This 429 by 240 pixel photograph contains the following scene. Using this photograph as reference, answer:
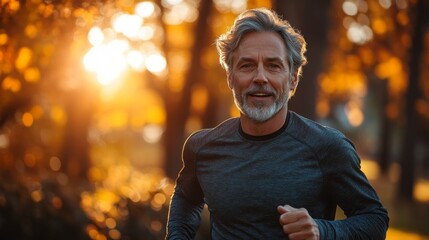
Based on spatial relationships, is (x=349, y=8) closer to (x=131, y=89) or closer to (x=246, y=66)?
(x=131, y=89)

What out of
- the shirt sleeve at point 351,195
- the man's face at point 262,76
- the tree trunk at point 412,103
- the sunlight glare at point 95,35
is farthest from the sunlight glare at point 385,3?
the shirt sleeve at point 351,195

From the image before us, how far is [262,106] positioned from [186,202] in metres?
0.88

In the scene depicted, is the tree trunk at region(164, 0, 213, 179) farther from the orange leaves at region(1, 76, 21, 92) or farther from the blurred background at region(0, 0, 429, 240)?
the orange leaves at region(1, 76, 21, 92)

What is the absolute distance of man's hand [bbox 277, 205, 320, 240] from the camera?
3.12 metres

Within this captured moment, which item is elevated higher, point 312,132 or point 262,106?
point 262,106

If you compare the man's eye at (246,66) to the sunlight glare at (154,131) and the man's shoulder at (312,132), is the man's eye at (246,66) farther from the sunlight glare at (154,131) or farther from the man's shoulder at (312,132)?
the sunlight glare at (154,131)

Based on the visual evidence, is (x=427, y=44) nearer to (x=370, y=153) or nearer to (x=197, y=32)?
(x=197, y=32)

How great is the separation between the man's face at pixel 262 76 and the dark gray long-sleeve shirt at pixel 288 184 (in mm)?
136

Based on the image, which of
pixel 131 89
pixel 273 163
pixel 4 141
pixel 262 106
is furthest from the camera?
pixel 131 89

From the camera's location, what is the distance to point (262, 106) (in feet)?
11.6

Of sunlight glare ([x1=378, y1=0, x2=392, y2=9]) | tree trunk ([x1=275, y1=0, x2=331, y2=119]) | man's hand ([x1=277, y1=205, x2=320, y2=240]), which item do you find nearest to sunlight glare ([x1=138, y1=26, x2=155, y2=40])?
sunlight glare ([x1=378, y1=0, x2=392, y2=9])

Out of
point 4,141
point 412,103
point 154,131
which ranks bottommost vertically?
point 154,131

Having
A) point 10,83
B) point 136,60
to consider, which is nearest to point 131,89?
point 136,60

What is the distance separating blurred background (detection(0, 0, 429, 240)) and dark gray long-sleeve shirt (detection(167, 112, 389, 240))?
2.25m
